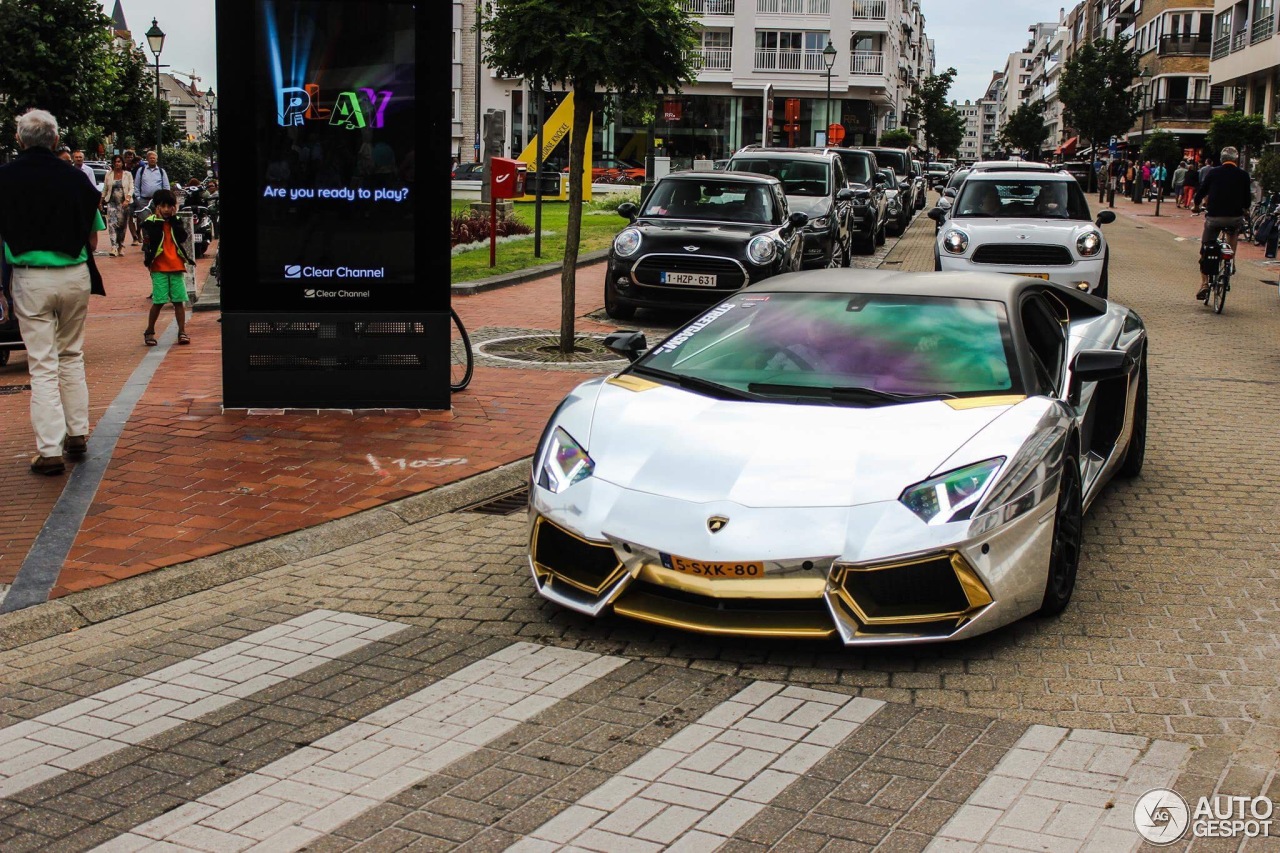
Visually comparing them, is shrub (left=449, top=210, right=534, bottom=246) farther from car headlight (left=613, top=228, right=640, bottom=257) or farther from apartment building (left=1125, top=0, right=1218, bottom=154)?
apartment building (left=1125, top=0, right=1218, bottom=154)

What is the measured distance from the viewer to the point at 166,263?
1257 centimetres

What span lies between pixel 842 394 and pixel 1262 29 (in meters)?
52.1

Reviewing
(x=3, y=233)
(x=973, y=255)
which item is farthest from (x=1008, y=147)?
(x=3, y=233)

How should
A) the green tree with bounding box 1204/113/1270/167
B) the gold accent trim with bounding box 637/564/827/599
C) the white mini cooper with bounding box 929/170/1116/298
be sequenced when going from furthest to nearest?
1. the green tree with bounding box 1204/113/1270/167
2. the white mini cooper with bounding box 929/170/1116/298
3. the gold accent trim with bounding box 637/564/827/599

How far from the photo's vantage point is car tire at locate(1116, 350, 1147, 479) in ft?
25.5

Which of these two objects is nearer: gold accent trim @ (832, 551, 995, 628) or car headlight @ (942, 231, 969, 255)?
gold accent trim @ (832, 551, 995, 628)

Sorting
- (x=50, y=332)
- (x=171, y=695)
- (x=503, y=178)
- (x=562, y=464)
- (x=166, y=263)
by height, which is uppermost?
(x=503, y=178)

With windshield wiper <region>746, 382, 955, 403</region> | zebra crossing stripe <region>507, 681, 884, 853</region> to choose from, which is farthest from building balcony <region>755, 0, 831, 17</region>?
zebra crossing stripe <region>507, 681, 884, 853</region>

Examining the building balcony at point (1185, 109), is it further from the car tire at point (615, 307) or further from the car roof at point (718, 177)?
the car tire at point (615, 307)

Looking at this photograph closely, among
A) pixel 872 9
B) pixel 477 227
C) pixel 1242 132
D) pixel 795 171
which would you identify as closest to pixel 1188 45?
pixel 872 9

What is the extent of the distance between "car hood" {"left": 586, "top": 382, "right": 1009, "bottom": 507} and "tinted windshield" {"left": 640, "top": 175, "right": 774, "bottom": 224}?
1088cm

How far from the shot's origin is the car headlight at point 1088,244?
Result: 15688mm

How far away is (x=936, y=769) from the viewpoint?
3930 millimetres
